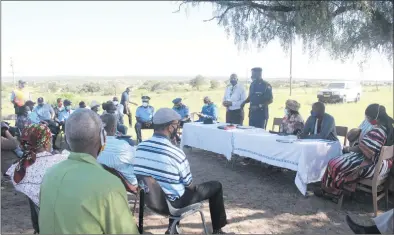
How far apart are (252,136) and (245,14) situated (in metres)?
2.74

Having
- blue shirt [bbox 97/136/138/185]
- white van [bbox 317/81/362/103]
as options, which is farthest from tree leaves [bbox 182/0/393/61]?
white van [bbox 317/81/362/103]

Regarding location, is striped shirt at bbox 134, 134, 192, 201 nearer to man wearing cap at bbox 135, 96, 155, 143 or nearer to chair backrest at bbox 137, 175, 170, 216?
chair backrest at bbox 137, 175, 170, 216

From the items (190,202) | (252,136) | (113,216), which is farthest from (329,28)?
(113,216)

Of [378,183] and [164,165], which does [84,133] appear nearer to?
[164,165]

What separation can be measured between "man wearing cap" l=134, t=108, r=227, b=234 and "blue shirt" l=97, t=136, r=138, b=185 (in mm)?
790

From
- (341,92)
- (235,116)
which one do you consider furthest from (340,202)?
(341,92)

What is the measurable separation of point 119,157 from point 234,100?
4630 mm

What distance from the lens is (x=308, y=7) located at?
6.20 metres

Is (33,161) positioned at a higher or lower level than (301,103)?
higher

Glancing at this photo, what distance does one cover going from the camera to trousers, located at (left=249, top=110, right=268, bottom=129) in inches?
302

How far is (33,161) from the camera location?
308 centimetres

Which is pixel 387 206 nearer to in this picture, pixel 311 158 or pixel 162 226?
pixel 311 158

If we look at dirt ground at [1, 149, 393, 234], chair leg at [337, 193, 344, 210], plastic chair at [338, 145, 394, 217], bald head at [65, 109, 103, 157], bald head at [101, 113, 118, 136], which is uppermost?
bald head at [65, 109, 103, 157]

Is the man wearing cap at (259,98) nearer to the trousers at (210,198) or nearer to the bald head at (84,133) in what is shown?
the trousers at (210,198)
